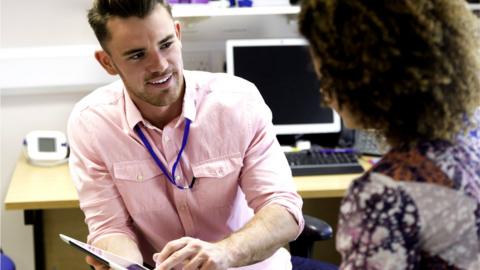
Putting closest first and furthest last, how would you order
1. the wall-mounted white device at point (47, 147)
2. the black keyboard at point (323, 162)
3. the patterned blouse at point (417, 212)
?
1. the patterned blouse at point (417, 212)
2. the black keyboard at point (323, 162)
3. the wall-mounted white device at point (47, 147)

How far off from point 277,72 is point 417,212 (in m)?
1.55

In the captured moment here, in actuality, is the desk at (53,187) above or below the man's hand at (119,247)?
below

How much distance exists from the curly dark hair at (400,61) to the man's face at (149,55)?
0.59 metres

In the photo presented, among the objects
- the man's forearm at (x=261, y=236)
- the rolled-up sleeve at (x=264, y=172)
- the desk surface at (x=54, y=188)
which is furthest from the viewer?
the desk surface at (x=54, y=188)

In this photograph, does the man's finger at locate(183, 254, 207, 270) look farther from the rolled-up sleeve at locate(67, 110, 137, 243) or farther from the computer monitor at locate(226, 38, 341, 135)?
the computer monitor at locate(226, 38, 341, 135)

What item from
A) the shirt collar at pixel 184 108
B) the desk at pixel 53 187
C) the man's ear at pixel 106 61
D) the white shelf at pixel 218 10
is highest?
the man's ear at pixel 106 61

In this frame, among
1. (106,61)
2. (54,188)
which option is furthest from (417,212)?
(54,188)

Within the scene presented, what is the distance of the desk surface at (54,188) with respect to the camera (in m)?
1.93

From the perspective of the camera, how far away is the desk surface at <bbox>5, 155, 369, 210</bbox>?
1.93 metres

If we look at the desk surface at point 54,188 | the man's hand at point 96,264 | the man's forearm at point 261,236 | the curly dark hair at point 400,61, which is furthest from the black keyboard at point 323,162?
the curly dark hair at point 400,61

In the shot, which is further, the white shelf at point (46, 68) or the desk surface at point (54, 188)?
the white shelf at point (46, 68)

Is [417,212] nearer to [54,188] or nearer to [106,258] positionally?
[106,258]

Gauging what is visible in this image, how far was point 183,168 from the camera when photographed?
1.48 metres

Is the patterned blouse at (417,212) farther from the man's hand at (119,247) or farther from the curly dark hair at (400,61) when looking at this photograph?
the man's hand at (119,247)
